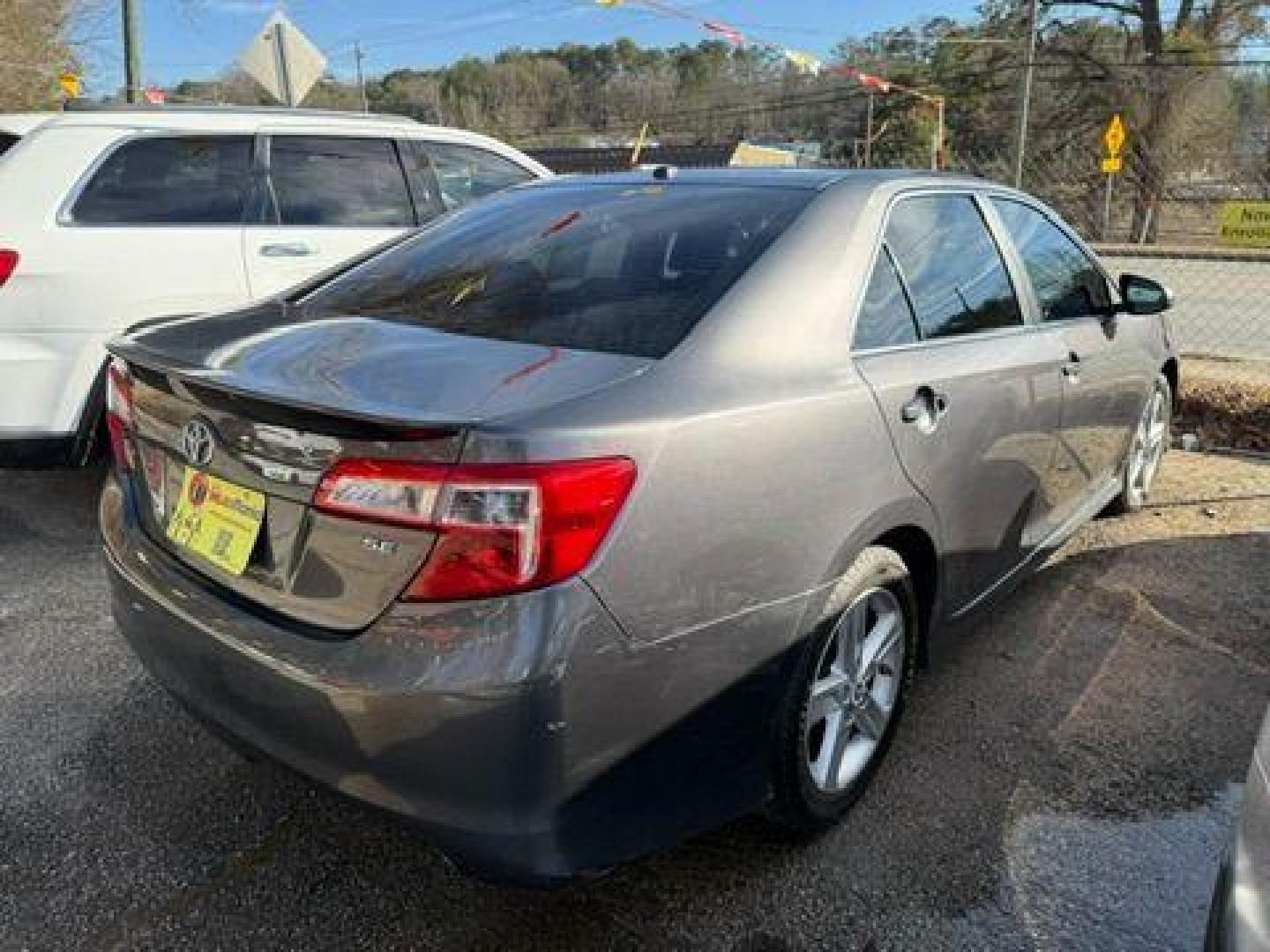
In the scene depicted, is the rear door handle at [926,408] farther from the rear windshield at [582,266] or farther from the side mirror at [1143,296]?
the side mirror at [1143,296]

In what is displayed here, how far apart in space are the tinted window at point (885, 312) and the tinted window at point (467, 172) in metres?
3.46

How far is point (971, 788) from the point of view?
2.83 meters

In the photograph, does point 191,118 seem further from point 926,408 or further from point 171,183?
point 926,408

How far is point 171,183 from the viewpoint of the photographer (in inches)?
187

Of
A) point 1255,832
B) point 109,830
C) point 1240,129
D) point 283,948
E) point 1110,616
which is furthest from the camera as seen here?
point 1240,129

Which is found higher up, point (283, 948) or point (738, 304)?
point (738, 304)

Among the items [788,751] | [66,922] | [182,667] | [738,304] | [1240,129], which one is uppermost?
[1240,129]

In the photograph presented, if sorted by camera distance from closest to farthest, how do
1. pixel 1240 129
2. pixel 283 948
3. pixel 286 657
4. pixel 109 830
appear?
pixel 286 657
pixel 283 948
pixel 109 830
pixel 1240 129

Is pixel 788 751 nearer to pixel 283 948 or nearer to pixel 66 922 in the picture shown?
pixel 283 948

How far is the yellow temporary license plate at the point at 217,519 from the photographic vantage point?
209 cm

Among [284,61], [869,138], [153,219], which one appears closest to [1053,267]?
[153,219]

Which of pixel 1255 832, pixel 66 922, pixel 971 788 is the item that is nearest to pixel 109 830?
pixel 66 922

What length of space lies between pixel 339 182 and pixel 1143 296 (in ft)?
12.3

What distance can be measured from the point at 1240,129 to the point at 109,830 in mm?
23356
